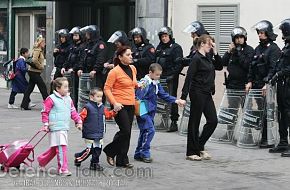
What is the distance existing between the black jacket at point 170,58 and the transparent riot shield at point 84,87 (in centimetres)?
215

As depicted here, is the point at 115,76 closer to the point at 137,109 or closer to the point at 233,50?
the point at 137,109

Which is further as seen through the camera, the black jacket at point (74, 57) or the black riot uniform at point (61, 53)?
the black riot uniform at point (61, 53)

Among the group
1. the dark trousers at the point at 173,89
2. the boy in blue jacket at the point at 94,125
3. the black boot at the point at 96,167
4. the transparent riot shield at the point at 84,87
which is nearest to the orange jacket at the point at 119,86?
the boy in blue jacket at the point at 94,125

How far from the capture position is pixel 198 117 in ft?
31.8

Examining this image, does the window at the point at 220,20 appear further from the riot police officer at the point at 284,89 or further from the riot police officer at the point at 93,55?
the riot police officer at the point at 284,89

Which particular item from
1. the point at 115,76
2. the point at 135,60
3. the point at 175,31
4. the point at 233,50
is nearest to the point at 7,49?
the point at 175,31

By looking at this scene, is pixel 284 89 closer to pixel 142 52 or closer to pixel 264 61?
pixel 264 61

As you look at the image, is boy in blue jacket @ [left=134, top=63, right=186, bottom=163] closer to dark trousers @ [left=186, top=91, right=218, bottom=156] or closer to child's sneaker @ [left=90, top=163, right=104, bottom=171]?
dark trousers @ [left=186, top=91, right=218, bottom=156]

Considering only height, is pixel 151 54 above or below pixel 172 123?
above

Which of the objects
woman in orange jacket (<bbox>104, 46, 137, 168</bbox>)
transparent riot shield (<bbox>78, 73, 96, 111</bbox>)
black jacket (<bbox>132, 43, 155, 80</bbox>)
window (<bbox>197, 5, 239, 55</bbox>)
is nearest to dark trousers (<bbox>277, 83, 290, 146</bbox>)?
woman in orange jacket (<bbox>104, 46, 137, 168</bbox>)

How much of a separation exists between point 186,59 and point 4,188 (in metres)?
5.52

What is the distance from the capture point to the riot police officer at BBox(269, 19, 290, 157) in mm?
10102

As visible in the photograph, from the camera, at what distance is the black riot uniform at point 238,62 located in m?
11.1

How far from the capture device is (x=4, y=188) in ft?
24.7
